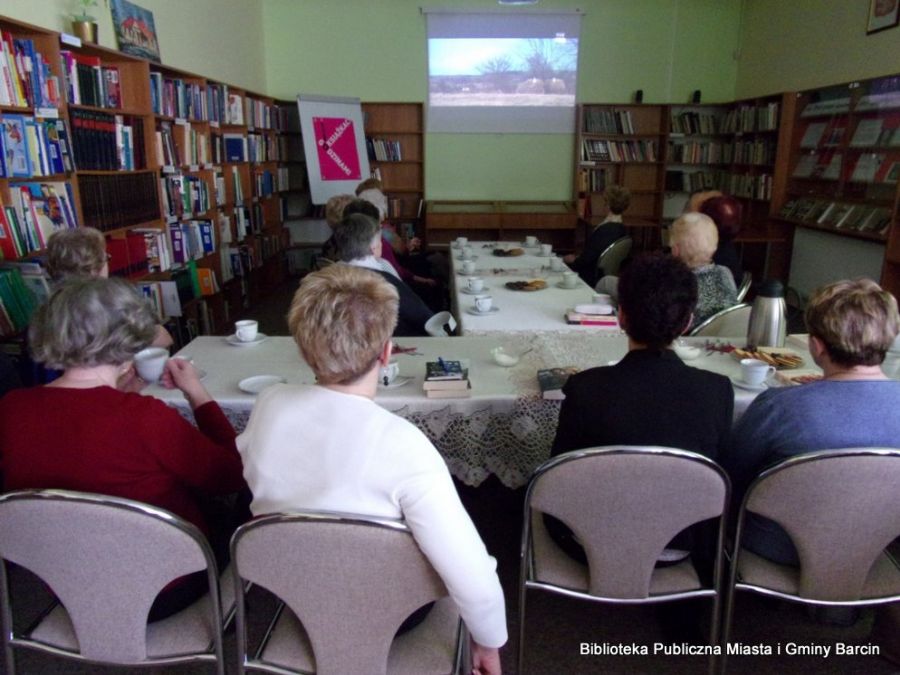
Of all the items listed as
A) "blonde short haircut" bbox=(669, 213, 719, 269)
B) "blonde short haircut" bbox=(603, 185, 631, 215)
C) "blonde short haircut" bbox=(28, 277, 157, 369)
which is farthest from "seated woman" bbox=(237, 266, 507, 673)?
"blonde short haircut" bbox=(603, 185, 631, 215)

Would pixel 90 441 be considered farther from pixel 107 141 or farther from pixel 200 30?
pixel 200 30

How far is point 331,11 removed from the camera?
7090mm

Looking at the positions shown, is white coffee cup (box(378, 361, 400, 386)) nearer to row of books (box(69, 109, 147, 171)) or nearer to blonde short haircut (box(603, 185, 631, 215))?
row of books (box(69, 109, 147, 171))

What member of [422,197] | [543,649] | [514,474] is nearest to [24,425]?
[514,474]

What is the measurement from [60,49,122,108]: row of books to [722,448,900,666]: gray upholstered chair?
3.46m

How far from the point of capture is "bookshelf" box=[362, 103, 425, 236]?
734cm

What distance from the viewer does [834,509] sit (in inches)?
52.8

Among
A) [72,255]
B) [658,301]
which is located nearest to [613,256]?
[658,301]

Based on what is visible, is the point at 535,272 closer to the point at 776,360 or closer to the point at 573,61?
the point at 776,360

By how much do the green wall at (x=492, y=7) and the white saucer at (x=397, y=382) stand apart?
5917 millimetres

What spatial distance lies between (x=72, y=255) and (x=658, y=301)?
219cm

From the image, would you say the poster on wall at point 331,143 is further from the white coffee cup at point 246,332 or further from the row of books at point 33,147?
the white coffee cup at point 246,332

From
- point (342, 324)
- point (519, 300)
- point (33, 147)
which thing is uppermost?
point (33, 147)

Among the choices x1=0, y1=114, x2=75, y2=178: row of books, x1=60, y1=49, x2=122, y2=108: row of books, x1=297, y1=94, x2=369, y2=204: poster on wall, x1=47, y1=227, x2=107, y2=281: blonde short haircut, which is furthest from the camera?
x1=297, y1=94, x2=369, y2=204: poster on wall
